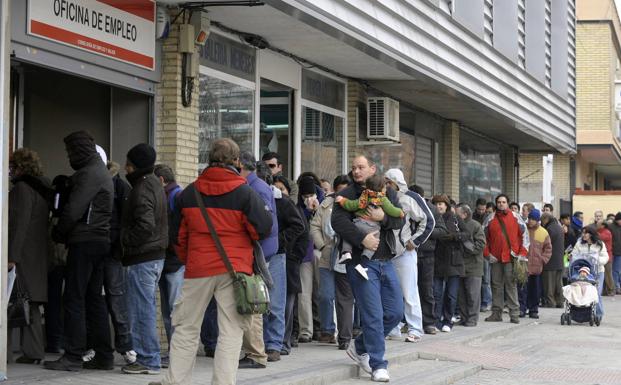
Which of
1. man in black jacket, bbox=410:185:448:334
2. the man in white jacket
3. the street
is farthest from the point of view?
man in black jacket, bbox=410:185:448:334

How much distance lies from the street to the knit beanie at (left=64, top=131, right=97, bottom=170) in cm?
178

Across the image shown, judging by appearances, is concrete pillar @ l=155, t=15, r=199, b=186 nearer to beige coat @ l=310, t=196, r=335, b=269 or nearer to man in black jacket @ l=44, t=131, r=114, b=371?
beige coat @ l=310, t=196, r=335, b=269

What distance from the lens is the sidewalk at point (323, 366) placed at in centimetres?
912

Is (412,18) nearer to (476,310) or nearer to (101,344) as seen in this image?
(476,310)

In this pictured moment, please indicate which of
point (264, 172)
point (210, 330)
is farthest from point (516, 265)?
point (264, 172)

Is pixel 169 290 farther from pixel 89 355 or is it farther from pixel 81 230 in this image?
pixel 81 230

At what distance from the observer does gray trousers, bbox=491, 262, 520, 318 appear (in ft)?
56.4

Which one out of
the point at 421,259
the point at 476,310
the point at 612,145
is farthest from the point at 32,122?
the point at 612,145

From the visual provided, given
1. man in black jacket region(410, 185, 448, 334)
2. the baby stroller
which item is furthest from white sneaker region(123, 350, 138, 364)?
the baby stroller

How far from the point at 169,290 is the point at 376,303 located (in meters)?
1.86

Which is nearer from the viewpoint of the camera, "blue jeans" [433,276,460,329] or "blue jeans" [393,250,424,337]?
"blue jeans" [393,250,424,337]

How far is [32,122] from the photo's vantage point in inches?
455

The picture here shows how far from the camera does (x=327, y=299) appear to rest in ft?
40.8

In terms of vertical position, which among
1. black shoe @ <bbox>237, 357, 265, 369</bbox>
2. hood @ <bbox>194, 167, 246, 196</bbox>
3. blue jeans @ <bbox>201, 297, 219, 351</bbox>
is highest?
hood @ <bbox>194, 167, 246, 196</bbox>
